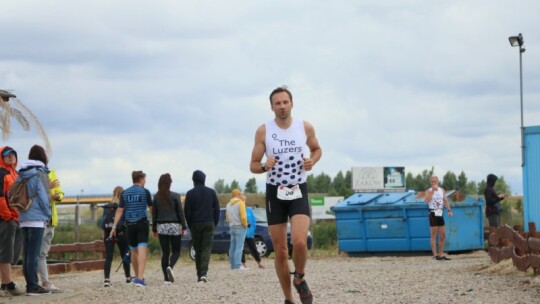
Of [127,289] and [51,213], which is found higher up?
[51,213]

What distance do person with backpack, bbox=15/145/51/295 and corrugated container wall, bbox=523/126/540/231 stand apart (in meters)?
14.8

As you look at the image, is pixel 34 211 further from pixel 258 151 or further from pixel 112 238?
pixel 258 151

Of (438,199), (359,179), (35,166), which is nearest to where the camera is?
(35,166)

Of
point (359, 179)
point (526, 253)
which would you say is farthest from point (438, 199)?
point (359, 179)

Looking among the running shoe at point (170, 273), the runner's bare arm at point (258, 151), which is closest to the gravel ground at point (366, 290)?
the running shoe at point (170, 273)

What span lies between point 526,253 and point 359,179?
3798cm

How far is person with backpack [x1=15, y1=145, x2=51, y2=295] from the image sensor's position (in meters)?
13.4

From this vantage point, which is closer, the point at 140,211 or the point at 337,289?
the point at 337,289

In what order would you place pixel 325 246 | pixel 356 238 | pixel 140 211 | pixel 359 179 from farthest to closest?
pixel 359 179 < pixel 325 246 < pixel 356 238 < pixel 140 211

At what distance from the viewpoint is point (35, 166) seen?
13602mm

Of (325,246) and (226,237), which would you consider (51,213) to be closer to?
(226,237)

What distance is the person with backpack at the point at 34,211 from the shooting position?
1341 cm

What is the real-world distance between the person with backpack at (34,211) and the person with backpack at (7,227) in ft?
0.55

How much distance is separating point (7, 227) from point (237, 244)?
28.6ft
